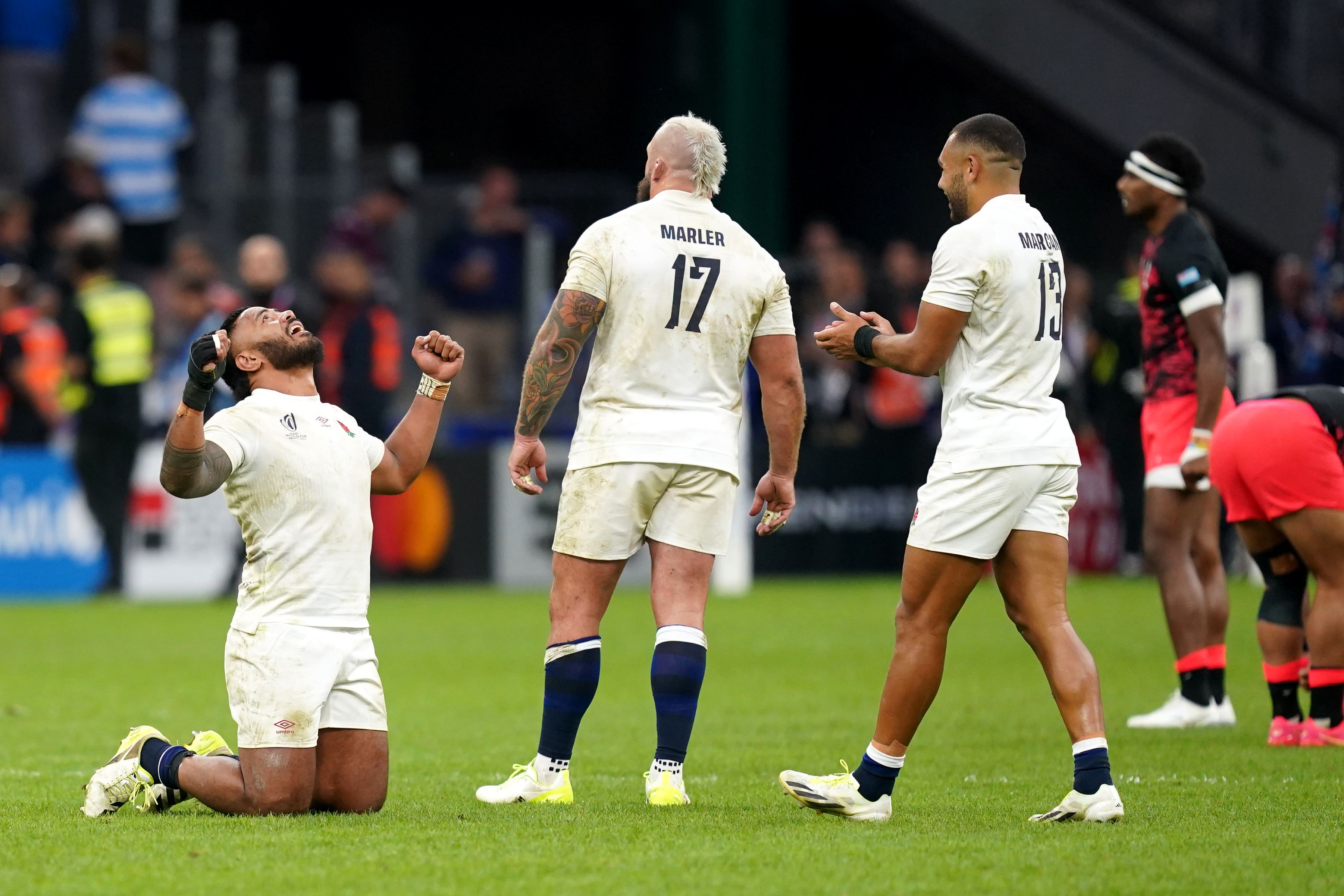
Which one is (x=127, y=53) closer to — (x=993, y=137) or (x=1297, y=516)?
(x=1297, y=516)

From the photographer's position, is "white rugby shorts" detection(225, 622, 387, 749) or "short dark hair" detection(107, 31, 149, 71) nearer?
"white rugby shorts" detection(225, 622, 387, 749)

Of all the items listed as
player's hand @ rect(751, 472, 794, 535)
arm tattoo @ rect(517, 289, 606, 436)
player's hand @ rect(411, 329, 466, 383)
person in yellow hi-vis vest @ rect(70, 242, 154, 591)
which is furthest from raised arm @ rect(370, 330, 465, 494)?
person in yellow hi-vis vest @ rect(70, 242, 154, 591)

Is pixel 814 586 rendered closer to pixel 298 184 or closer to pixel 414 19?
pixel 298 184

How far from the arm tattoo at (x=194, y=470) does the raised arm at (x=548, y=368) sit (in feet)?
3.35

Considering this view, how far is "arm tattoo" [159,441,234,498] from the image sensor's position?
5.92 m

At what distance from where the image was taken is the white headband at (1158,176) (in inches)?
355

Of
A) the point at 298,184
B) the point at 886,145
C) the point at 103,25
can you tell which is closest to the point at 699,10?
the point at 886,145

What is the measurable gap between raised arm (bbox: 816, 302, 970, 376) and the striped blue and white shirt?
13.9 meters

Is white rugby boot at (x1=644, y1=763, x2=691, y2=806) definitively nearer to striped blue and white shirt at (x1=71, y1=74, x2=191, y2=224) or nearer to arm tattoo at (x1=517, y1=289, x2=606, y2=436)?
arm tattoo at (x1=517, y1=289, x2=606, y2=436)

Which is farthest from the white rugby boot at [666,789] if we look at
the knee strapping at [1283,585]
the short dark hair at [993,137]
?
the knee strapping at [1283,585]

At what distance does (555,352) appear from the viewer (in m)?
6.71

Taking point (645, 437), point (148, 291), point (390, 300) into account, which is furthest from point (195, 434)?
point (148, 291)

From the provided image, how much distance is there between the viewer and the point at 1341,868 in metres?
5.43

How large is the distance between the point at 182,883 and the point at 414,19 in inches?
962
